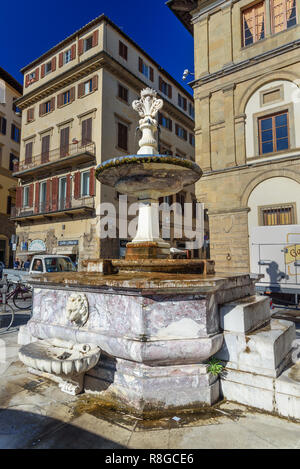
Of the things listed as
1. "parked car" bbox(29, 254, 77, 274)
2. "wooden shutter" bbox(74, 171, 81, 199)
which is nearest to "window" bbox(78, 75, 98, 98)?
"wooden shutter" bbox(74, 171, 81, 199)

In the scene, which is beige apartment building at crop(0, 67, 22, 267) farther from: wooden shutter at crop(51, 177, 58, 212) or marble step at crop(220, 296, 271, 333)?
marble step at crop(220, 296, 271, 333)

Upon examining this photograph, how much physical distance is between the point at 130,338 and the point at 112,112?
20.5 m

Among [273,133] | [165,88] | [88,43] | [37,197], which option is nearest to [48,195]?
[37,197]

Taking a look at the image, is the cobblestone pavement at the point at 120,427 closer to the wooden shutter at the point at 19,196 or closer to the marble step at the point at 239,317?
the marble step at the point at 239,317

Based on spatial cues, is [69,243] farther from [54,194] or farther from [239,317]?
[239,317]

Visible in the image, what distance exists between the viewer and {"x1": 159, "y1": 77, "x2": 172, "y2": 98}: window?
2673cm

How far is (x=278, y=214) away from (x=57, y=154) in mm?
16988

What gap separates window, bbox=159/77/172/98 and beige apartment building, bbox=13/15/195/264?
7.8 inches

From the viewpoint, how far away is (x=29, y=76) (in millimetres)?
26094

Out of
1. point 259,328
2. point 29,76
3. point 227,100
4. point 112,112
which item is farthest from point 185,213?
point 259,328

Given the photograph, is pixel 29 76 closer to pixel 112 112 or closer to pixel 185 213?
pixel 112 112

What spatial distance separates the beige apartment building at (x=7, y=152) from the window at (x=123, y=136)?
45.9 ft

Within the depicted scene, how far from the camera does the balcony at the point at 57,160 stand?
20141 mm

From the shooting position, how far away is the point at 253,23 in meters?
15.5
